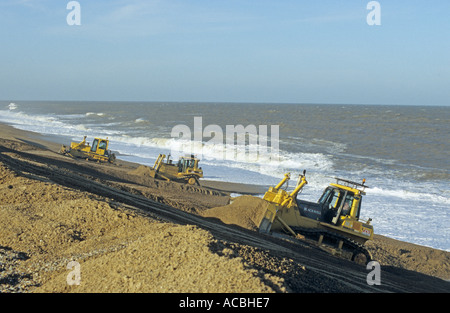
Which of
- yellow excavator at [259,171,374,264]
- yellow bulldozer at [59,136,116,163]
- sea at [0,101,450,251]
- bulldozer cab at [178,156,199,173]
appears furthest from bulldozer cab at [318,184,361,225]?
yellow bulldozer at [59,136,116,163]

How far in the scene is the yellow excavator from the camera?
13.2m

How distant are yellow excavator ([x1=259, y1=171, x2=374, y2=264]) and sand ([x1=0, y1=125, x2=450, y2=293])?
1.86 feet

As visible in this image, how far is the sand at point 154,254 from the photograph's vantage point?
21.1ft

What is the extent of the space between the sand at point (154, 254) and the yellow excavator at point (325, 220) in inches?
22.3

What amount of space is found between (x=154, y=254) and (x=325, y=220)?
25.6 feet

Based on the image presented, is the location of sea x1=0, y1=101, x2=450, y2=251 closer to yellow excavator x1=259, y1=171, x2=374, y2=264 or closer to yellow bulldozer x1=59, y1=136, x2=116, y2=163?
yellow excavator x1=259, y1=171, x2=374, y2=264

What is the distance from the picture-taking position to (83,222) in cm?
947

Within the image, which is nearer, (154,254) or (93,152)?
(154,254)

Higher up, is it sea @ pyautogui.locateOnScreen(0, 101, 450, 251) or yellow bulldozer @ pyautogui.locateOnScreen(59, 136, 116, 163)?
yellow bulldozer @ pyautogui.locateOnScreen(59, 136, 116, 163)

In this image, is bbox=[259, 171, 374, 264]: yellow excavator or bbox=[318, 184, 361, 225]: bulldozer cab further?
bbox=[318, 184, 361, 225]: bulldozer cab

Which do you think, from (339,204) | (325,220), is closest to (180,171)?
(325,220)

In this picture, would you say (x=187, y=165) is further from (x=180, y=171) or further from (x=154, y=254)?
(x=154, y=254)

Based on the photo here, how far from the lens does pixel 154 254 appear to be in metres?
7.13

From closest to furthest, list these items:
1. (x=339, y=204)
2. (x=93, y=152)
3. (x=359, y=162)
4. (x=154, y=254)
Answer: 1. (x=154, y=254)
2. (x=339, y=204)
3. (x=93, y=152)
4. (x=359, y=162)
